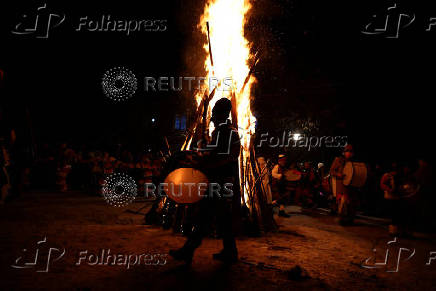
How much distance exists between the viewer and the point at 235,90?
7.55 meters

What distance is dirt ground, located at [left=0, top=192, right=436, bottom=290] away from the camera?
12.5 feet

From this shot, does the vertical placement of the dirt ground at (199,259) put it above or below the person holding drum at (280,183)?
below

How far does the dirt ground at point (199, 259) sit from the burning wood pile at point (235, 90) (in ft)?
2.80

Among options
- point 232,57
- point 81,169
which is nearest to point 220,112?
point 232,57

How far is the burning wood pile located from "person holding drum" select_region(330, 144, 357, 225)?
8.55ft

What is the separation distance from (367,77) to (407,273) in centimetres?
1273

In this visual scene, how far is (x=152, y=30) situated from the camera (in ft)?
57.6

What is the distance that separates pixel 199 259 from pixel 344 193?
219 inches

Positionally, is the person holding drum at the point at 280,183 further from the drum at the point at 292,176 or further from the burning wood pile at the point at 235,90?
the burning wood pile at the point at 235,90

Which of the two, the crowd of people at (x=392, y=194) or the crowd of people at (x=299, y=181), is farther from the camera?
the crowd of people at (x=392, y=194)

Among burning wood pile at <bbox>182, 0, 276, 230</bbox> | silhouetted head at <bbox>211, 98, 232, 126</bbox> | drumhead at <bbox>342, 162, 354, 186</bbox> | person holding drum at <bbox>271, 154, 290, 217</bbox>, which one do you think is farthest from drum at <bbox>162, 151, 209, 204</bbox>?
drumhead at <bbox>342, 162, 354, 186</bbox>

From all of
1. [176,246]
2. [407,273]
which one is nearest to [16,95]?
[176,246]

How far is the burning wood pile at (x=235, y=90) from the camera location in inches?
278

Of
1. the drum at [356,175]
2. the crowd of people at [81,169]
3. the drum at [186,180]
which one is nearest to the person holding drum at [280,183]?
the drum at [356,175]
